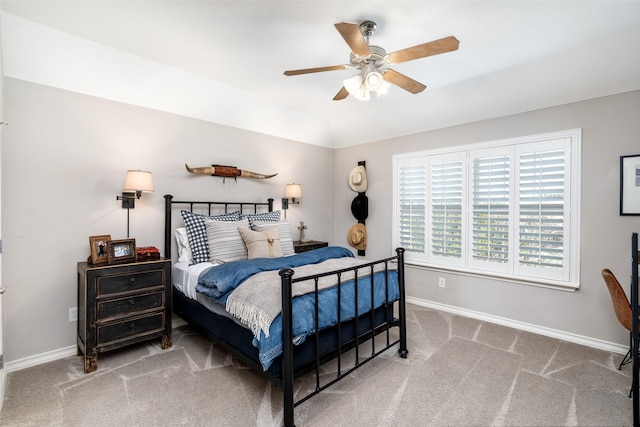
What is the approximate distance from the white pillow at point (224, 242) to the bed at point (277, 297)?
0.01 m

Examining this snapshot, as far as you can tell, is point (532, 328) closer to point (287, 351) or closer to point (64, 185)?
point (287, 351)

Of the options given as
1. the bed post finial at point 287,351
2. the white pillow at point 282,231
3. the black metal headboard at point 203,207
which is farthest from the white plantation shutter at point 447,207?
the bed post finial at point 287,351

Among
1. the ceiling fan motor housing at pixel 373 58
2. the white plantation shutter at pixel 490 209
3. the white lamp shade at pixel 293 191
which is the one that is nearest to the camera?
the ceiling fan motor housing at pixel 373 58

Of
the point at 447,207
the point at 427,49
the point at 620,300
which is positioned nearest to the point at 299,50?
the point at 427,49

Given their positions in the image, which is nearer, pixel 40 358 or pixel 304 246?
pixel 40 358

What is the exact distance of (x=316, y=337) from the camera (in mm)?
2004

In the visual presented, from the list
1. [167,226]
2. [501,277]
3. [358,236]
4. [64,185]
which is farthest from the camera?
[358,236]

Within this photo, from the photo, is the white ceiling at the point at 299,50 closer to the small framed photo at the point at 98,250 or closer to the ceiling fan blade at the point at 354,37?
the ceiling fan blade at the point at 354,37

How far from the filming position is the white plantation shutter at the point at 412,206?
4238mm

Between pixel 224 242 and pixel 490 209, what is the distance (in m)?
3.07

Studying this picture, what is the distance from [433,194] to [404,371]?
7.85ft

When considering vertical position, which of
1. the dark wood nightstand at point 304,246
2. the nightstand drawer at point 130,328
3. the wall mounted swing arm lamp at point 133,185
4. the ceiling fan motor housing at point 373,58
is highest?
the ceiling fan motor housing at point 373,58

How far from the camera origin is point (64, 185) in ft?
8.95

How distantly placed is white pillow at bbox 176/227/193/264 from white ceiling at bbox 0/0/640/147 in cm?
136
